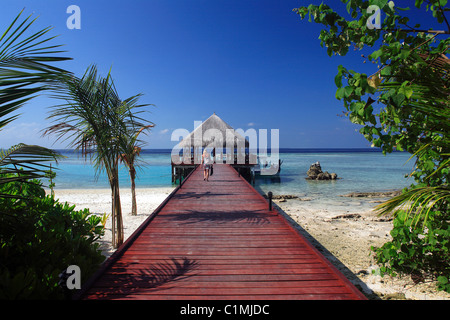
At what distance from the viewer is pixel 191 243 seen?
4.47 metres

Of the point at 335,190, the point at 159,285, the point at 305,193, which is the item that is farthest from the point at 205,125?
the point at 159,285

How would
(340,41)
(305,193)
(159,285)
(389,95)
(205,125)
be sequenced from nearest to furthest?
(389,95) < (340,41) < (159,285) < (305,193) < (205,125)

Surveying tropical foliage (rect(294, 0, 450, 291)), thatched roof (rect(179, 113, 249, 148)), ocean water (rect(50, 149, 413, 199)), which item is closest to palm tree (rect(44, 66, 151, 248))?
ocean water (rect(50, 149, 413, 199))

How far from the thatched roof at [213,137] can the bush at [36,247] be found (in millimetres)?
17302

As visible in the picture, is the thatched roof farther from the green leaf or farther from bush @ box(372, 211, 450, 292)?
the green leaf

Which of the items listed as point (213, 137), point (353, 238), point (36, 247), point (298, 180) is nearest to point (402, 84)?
point (36, 247)

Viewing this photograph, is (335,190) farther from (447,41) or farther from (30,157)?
(30,157)

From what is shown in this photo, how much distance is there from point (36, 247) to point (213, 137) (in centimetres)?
1972

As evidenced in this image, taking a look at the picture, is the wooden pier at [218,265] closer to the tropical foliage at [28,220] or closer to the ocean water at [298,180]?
the tropical foliage at [28,220]

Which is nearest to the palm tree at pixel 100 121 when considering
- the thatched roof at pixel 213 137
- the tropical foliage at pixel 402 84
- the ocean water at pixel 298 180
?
the ocean water at pixel 298 180

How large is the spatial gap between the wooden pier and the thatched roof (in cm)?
1654

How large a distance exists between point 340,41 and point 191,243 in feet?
12.8

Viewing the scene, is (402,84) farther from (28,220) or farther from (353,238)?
(353,238)

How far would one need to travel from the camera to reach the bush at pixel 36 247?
238cm
